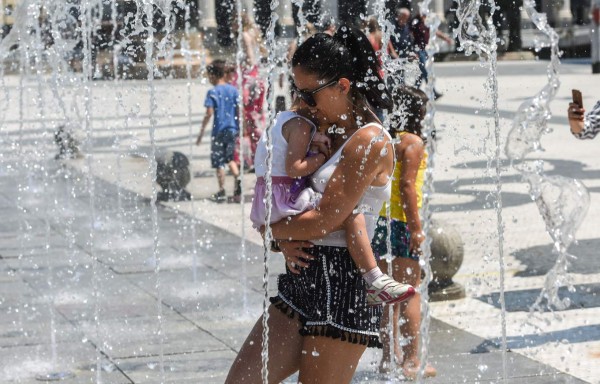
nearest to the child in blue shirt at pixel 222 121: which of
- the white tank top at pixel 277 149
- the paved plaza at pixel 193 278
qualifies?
the paved plaza at pixel 193 278

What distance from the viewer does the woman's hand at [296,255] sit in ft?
12.1

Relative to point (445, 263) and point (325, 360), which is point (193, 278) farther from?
point (325, 360)

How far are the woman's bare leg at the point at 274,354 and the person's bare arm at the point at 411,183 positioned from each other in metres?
1.61

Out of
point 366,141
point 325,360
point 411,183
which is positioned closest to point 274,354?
point 325,360

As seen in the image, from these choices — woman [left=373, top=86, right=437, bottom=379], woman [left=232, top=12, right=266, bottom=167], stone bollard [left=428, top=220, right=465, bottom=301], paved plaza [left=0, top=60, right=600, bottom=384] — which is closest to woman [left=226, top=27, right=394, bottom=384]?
woman [left=373, top=86, right=437, bottom=379]

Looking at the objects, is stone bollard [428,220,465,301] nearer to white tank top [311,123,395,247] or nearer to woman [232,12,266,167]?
white tank top [311,123,395,247]

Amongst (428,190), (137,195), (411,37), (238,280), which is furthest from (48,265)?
(411,37)

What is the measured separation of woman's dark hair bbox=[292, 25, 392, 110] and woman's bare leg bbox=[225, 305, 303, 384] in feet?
2.49

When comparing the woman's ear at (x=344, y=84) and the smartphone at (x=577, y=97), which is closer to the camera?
the woman's ear at (x=344, y=84)

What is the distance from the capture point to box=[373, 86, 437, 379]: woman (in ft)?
17.1

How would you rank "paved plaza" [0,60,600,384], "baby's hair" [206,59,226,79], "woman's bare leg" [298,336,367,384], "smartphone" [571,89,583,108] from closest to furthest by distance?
"woman's bare leg" [298,336,367,384], "smartphone" [571,89,583,108], "paved plaza" [0,60,600,384], "baby's hair" [206,59,226,79]

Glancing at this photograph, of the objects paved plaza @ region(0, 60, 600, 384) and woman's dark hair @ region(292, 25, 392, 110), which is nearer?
woman's dark hair @ region(292, 25, 392, 110)

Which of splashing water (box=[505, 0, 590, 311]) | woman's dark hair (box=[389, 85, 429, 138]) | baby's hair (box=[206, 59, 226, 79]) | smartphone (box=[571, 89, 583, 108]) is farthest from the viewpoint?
baby's hair (box=[206, 59, 226, 79])

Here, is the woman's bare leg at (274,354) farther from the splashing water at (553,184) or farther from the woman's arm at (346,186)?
the splashing water at (553,184)
